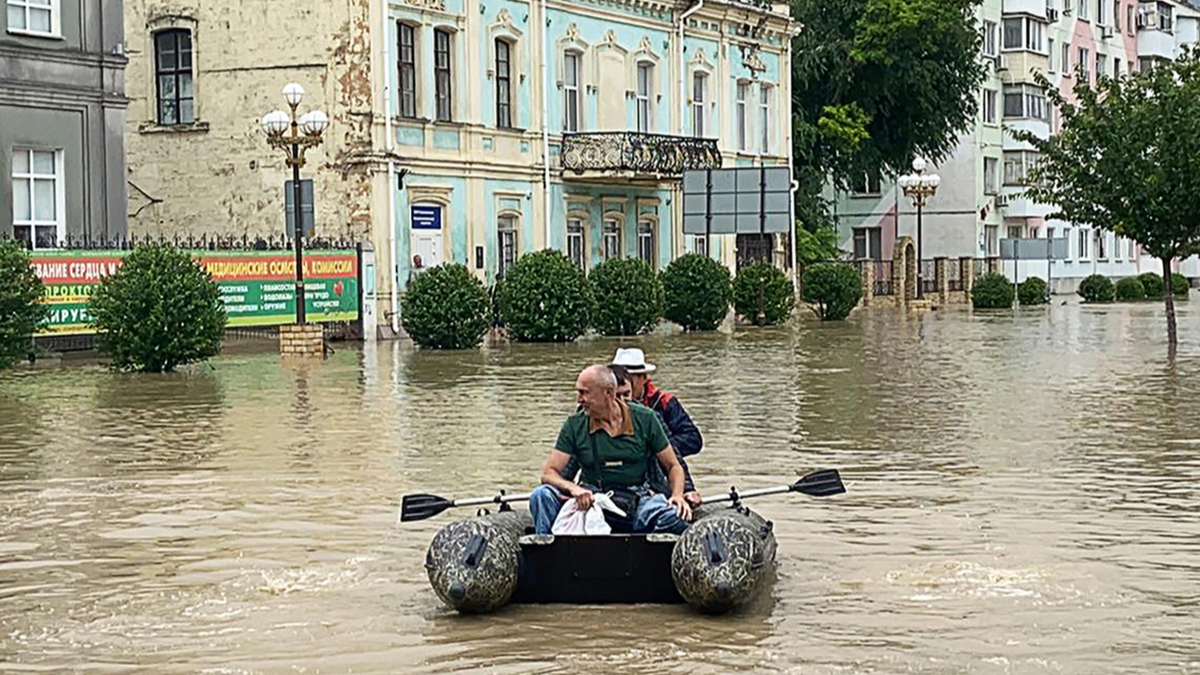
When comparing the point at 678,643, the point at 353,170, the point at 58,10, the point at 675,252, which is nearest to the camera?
the point at 678,643

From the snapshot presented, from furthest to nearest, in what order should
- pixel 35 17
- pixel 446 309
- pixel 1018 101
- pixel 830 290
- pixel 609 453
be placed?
pixel 1018 101
pixel 830 290
pixel 446 309
pixel 35 17
pixel 609 453

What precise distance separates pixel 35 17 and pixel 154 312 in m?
8.36

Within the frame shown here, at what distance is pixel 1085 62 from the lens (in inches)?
3386

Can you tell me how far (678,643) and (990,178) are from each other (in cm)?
7009

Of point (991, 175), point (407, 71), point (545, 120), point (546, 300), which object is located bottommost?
point (546, 300)

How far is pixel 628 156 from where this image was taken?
45.4 meters

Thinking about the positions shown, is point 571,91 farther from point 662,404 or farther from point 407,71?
point 662,404

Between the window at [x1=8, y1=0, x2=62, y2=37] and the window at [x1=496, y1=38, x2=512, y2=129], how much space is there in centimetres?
1225

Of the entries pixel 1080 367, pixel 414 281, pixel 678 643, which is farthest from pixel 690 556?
pixel 414 281

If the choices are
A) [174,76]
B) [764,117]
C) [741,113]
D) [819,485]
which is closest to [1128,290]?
[764,117]

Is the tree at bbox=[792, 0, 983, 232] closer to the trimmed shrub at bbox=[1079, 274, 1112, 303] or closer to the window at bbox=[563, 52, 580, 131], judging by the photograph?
the trimmed shrub at bbox=[1079, 274, 1112, 303]

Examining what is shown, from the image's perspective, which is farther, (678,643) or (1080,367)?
(1080,367)

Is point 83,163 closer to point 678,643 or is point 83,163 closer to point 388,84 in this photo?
point 388,84

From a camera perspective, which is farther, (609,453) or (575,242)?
(575,242)
